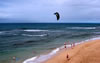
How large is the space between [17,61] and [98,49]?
6425 millimetres

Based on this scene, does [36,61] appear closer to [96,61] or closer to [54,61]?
[54,61]

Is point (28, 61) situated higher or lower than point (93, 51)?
lower

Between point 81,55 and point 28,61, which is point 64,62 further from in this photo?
point 28,61

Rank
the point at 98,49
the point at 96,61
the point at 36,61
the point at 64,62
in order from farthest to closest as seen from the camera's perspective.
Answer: the point at 36,61
the point at 98,49
the point at 64,62
the point at 96,61

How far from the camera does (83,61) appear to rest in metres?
10.5

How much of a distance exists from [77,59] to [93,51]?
1.62m

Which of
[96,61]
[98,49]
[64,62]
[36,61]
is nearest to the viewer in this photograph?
[96,61]

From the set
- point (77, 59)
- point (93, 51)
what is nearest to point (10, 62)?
point (77, 59)

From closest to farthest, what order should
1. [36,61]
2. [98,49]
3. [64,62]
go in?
[64,62], [98,49], [36,61]

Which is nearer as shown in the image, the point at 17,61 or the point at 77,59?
the point at 77,59

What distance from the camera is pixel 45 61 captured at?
12727mm

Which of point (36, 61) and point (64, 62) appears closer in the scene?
point (64, 62)

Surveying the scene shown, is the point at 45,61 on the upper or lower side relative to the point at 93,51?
lower

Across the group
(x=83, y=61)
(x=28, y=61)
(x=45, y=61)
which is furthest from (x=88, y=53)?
(x=28, y=61)
